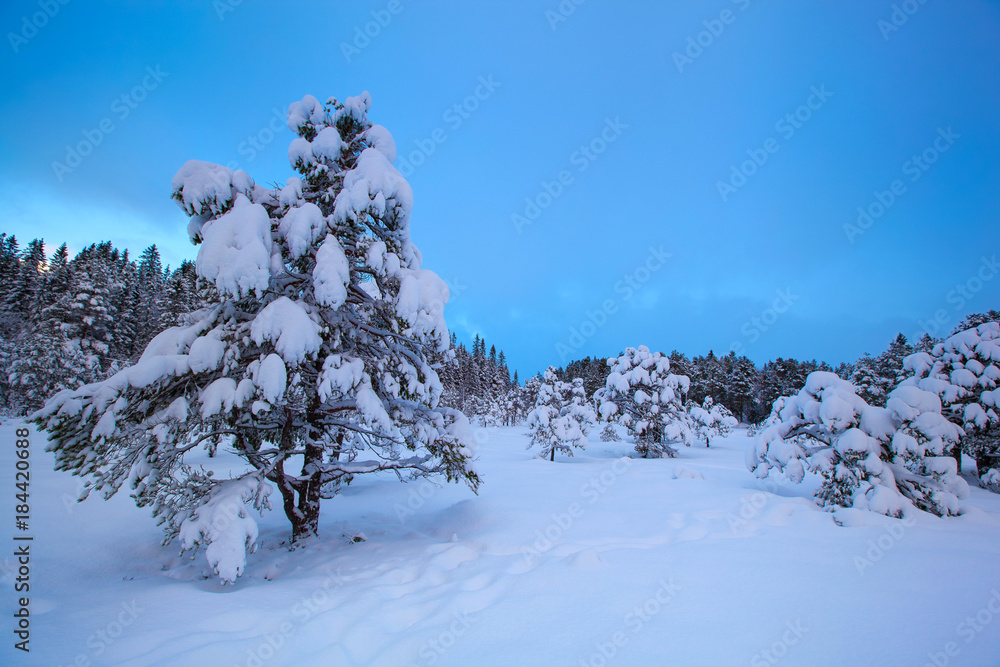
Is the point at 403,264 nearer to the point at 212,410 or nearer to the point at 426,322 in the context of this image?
the point at 426,322

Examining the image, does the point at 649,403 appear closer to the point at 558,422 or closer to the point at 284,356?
the point at 558,422

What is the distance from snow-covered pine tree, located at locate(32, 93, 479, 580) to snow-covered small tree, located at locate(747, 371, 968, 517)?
297 inches

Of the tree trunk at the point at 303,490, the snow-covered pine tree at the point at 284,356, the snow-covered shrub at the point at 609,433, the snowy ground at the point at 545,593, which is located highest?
the snow-covered pine tree at the point at 284,356

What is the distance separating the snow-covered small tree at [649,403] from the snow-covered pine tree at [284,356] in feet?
54.4

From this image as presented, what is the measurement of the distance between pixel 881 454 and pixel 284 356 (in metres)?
11.6

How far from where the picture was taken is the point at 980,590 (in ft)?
12.9

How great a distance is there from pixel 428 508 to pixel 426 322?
6096 mm

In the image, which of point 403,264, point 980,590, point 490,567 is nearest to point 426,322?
point 403,264

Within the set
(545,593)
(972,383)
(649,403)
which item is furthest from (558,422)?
(545,593)

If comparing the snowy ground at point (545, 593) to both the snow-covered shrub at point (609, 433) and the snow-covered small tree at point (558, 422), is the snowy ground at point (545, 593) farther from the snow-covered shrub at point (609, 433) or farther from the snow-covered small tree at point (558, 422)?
the snow-covered shrub at point (609, 433)

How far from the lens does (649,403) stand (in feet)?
68.4

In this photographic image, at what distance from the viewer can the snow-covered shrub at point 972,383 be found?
11.1 metres

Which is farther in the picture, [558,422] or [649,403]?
[649,403]

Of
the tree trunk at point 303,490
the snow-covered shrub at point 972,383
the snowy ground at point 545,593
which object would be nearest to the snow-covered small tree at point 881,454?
the snowy ground at point 545,593
